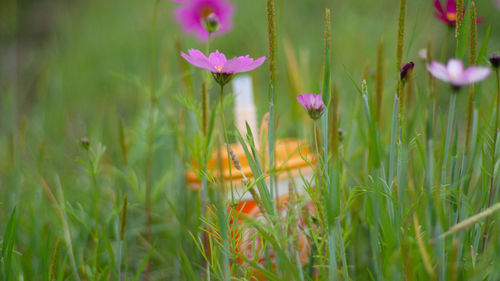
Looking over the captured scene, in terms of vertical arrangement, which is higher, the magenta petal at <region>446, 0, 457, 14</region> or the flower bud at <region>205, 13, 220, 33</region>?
the magenta petal at <region>446, 0, 457, 14</region>

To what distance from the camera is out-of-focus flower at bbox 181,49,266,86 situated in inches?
13.8

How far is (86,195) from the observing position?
2.70 ft

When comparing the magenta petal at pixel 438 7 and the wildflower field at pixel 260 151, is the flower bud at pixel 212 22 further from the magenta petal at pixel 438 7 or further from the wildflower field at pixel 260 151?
the magenta petal at pixel 438 7

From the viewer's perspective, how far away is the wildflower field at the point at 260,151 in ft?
1.24

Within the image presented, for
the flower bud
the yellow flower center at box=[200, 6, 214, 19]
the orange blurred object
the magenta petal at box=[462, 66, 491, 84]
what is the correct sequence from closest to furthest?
1. the magenta petal at box=[462, 66, 491, 84]
2. the flower bud
3. the orange blurred object
4. the yellow flower center at box=[200, 6, 214, 19]

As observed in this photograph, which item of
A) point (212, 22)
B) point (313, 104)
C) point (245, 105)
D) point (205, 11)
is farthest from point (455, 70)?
point (205, 11)

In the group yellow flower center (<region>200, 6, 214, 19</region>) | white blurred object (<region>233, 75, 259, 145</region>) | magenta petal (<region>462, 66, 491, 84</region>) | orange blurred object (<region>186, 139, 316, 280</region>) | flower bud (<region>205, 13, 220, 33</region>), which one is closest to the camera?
magenta petal (<region>462, 66, 491, 84</region>)

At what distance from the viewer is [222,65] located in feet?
1.25

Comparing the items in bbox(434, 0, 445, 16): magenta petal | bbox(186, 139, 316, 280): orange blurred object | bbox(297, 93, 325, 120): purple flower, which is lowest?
bbox(186, 139, 316, 280): orange blurred object

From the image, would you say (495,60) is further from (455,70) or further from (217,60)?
(217,60)

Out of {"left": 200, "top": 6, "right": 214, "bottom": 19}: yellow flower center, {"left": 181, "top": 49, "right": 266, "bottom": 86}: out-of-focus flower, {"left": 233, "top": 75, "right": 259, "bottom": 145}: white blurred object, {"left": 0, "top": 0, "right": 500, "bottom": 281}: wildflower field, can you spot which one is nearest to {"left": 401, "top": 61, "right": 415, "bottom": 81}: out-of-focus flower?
{"left": 0, "top": 0, "right": 500, "bottom": 281}: wildflower field

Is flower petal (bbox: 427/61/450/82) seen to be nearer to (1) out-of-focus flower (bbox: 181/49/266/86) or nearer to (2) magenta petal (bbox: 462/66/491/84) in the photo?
(2) magenta petal (bbox: 462/66/491/84)

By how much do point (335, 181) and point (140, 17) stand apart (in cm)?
177

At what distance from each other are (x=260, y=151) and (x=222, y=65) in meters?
0.16
